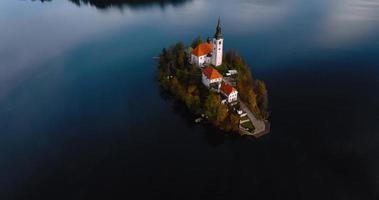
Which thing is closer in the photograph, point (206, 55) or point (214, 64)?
point (214, 64)

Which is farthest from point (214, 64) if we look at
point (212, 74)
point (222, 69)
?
point (212, 74)

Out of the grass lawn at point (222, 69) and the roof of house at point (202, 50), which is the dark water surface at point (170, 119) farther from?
the roof of house at point (202, 50)

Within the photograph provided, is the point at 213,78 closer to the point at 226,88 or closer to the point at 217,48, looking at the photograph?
the point at 226,88

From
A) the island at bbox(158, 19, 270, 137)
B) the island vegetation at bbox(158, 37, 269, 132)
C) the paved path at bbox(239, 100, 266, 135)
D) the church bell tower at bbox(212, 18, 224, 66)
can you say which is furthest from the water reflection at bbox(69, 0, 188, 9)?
the paved path at bbox(239, 100, 266, 135)

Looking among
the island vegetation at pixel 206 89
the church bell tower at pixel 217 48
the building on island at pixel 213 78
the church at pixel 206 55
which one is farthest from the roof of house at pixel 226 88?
the church at pixel 206 55

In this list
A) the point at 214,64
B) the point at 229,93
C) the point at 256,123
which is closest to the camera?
the point at 256,123

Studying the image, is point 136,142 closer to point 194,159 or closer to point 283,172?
point 194,159

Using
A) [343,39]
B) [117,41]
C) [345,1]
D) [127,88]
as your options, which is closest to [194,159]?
[127,88]
